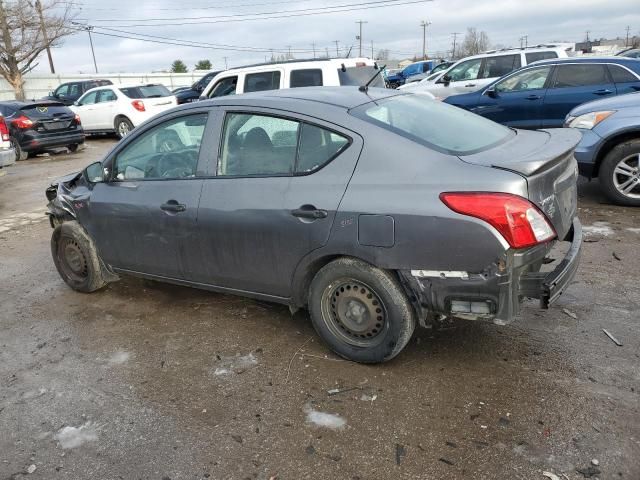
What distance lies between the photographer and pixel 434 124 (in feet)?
11.2

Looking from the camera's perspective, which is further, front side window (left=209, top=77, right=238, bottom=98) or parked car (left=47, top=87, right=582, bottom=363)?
front side window (left=209, top=77, right=238, bottom=98)

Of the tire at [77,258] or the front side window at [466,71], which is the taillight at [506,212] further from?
the front side window at [466,71]

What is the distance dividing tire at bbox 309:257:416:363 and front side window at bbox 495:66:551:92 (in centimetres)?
702

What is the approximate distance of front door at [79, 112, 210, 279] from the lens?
378 cm

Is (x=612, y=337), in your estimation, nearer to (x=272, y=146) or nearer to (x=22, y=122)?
(x=272, y=146)

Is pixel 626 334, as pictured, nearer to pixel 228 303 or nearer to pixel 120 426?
pixel 228 303

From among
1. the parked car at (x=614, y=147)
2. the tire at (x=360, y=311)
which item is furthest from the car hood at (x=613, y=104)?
the tire at (x=360, y=311)

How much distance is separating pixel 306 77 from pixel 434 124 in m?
6.35

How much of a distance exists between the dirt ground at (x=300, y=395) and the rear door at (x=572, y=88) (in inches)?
189

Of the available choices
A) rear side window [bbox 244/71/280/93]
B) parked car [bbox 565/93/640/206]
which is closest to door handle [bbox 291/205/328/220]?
parked car [bbox 565/93/640/206]

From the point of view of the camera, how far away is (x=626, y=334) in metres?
3.48

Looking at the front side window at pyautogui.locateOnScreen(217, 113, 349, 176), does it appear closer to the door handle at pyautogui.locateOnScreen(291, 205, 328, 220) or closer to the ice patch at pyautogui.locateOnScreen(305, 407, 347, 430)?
the door handle at pyautogui.locateOnScreen(291, 205, 328, 220)

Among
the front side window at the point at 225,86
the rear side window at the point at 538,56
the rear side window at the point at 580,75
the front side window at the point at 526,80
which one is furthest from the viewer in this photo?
the rear side window at the point at 538,56

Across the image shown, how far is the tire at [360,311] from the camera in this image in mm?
3039
